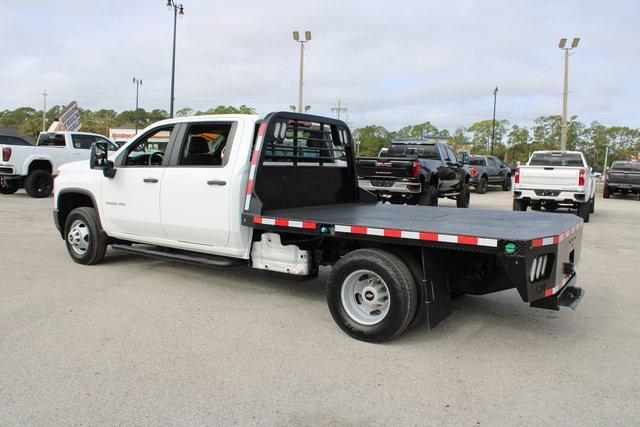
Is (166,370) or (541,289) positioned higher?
(541,289)

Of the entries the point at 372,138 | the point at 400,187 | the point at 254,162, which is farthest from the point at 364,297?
the point at 372,138

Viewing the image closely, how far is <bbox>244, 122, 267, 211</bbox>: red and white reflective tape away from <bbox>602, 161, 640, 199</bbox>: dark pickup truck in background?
21737 mm

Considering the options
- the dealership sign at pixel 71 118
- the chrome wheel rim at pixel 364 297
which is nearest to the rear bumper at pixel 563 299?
the chrome wheel rim at pixel 364 297

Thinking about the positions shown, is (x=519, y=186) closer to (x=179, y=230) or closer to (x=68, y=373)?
(x=179, y=230)

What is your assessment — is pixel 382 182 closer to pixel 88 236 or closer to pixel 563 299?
pixel 88 236

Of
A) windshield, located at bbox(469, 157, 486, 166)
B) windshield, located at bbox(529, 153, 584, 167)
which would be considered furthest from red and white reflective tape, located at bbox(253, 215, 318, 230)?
windshield, located at bbox(469, 157, 486, 166)

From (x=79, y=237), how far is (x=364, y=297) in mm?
4264

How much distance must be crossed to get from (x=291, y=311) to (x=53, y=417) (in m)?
2.54

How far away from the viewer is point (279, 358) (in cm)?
423

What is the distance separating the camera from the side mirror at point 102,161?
6582 mm

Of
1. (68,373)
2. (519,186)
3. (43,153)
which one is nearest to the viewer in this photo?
(68,373)

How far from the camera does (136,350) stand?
4.31 metres

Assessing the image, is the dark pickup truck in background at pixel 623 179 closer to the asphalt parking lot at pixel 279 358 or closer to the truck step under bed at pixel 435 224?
the asphalt parking lot at pixel 279 358

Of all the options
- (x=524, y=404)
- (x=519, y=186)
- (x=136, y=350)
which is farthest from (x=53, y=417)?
(x=519, y=186)
